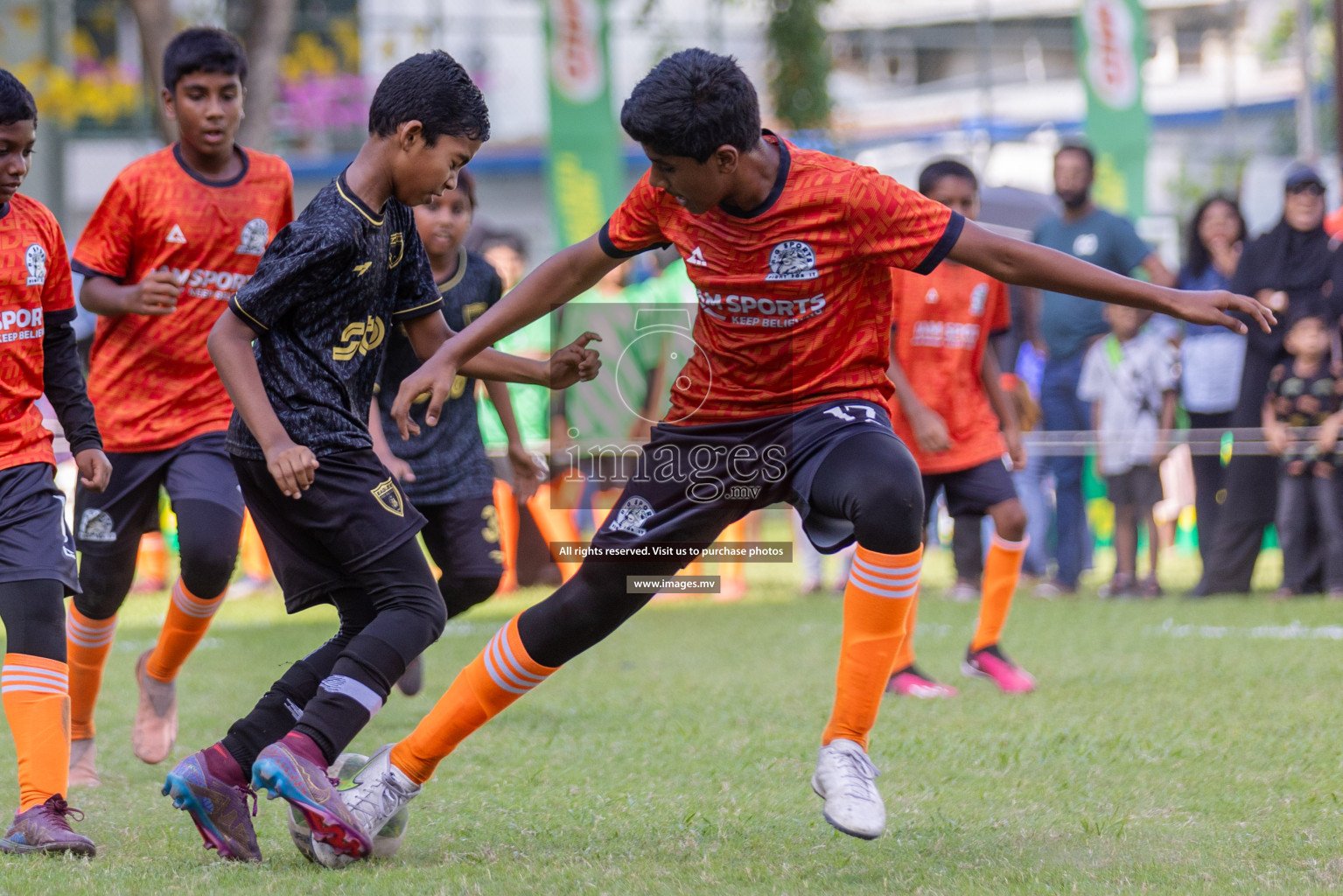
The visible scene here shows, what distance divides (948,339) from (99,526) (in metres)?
3.94

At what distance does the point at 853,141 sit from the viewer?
17.4 metres

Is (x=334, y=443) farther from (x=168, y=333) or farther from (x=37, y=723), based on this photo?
(x=168, y=333)

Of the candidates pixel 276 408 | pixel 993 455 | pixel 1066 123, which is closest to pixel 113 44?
pixel 1066 123

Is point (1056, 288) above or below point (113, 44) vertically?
below

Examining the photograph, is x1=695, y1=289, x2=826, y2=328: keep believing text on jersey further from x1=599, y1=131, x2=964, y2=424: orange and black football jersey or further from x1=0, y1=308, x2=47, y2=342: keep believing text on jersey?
x1=0, y1=308, x2=47, y2=342: keep believing text on jersey

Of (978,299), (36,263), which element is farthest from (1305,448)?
(36,263)

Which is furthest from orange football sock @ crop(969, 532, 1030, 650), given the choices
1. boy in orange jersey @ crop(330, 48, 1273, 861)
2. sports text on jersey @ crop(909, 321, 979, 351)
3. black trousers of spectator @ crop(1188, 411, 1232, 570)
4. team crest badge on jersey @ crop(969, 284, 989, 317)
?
black trousers of spectator @ crop(1188, 411, 1232, 570)

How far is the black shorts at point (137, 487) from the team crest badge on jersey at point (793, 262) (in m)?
2.04

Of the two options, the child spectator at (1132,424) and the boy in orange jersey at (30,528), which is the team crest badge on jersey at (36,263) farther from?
the child spectator at (1132,424)

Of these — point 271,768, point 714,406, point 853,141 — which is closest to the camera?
point 271,768

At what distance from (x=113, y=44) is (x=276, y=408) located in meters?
23.1

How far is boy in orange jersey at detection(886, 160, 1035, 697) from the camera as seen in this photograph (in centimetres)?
655

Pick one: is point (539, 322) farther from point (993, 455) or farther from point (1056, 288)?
point (1056, 288)

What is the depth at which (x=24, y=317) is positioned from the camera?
3.99 metres
